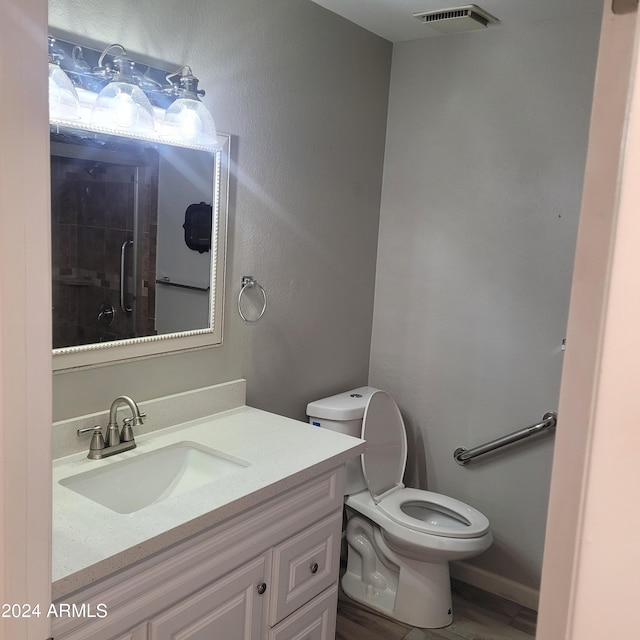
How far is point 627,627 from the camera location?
42 centimetres

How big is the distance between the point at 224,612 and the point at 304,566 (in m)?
Result: 0.34

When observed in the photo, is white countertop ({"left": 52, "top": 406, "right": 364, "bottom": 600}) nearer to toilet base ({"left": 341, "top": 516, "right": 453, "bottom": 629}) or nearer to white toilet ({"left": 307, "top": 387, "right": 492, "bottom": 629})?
white toilet ({"left": 307, "top": 387, "right": 492, "bottom": 629})

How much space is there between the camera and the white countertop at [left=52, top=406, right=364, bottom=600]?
1.35 metres

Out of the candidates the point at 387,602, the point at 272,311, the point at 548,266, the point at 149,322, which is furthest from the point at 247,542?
the point at 548,266

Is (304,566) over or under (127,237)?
under

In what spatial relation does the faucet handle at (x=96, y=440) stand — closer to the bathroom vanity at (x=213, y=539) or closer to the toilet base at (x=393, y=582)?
the bathroom vanity at (x=213, y=539)

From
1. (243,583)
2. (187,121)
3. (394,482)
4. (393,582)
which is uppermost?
(187,121)

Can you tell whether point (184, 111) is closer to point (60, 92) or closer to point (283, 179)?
point (60, 92)

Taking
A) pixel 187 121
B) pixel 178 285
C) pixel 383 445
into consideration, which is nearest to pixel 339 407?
pixel 383 445

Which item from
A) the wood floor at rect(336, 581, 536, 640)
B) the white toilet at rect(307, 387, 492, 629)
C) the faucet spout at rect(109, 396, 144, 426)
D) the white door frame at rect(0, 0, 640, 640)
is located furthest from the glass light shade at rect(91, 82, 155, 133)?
the wood floor at rect(336, 581, 536, 640)

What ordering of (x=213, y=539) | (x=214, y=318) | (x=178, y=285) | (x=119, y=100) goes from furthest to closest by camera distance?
1. (x=214, y=318)
2. (x=178, y=285)
3. (x=119, y=100)
4. (x=213, y=539)

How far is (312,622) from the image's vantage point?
2.02m

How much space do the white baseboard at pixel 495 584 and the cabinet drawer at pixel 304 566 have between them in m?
1.00

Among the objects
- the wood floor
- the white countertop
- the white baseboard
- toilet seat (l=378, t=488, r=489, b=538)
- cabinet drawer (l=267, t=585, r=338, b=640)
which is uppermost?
the white countertop
